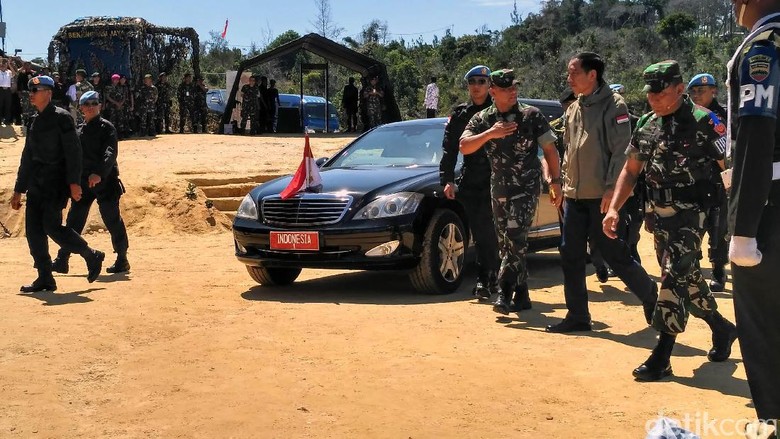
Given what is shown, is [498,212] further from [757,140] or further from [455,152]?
[757,140]

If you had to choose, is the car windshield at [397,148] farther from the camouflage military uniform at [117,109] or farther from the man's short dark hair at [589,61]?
the camouflage military uniform at [117,109]

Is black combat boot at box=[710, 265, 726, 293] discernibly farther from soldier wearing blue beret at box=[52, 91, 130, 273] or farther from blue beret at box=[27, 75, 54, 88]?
blue beret at box=[27, 75, 54, 88]

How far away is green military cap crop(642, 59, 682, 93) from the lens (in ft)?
19.0

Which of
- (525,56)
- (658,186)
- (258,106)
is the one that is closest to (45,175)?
(658,186)

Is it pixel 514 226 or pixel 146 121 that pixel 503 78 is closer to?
pixel 514 226

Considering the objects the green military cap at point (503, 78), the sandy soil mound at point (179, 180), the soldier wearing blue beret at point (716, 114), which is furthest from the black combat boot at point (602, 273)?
the sandy soil mound at point (179, 180)

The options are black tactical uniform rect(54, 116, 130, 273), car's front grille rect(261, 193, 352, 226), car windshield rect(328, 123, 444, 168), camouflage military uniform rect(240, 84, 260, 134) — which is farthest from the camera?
camouflage military uniform rect(240, 84, 260, 134)

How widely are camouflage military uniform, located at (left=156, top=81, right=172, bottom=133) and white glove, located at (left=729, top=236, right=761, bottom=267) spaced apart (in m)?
21.4

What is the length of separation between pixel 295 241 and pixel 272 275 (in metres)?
0.99

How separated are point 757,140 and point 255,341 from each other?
4.30 metres

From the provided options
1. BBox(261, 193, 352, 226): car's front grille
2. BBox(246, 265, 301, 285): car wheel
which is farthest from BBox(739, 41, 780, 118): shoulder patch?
BBox(246, 265, 301, 285): car wheel

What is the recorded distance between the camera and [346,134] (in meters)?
25.7

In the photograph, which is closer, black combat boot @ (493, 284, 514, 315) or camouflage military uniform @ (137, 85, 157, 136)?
black combat boot @ (493, 284, 514, 315)

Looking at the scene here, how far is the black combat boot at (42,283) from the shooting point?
30.3 ft
